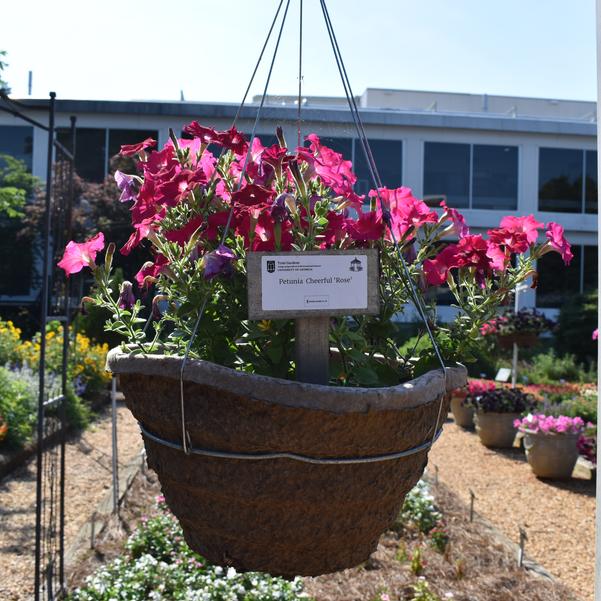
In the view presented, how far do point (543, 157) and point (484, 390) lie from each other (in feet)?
34.1

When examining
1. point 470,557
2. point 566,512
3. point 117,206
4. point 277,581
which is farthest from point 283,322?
point 117,206

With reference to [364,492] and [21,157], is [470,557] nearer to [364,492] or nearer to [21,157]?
[364,492]

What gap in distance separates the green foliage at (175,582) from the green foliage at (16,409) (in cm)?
303

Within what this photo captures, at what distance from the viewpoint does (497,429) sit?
795cm

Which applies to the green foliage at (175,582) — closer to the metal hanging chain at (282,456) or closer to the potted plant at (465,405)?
the metal hanging chain at (282,456)

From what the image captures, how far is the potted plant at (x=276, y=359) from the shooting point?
49.5 inches

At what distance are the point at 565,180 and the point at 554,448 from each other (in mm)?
12472

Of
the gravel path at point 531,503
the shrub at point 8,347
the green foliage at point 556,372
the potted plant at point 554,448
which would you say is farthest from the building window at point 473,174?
the potted plant at point 554,448

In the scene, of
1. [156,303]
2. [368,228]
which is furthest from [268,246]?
[156,303]

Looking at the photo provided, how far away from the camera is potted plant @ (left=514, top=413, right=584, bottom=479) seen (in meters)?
6.50

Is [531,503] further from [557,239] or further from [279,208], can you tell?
[279,208]

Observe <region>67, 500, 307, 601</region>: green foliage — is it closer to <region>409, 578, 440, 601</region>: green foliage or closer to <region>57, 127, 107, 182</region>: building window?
<region>409, 578, 440, 601</region>: green foliage

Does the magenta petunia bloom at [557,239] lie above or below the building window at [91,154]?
below

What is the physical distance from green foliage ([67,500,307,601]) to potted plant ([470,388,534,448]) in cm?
481
